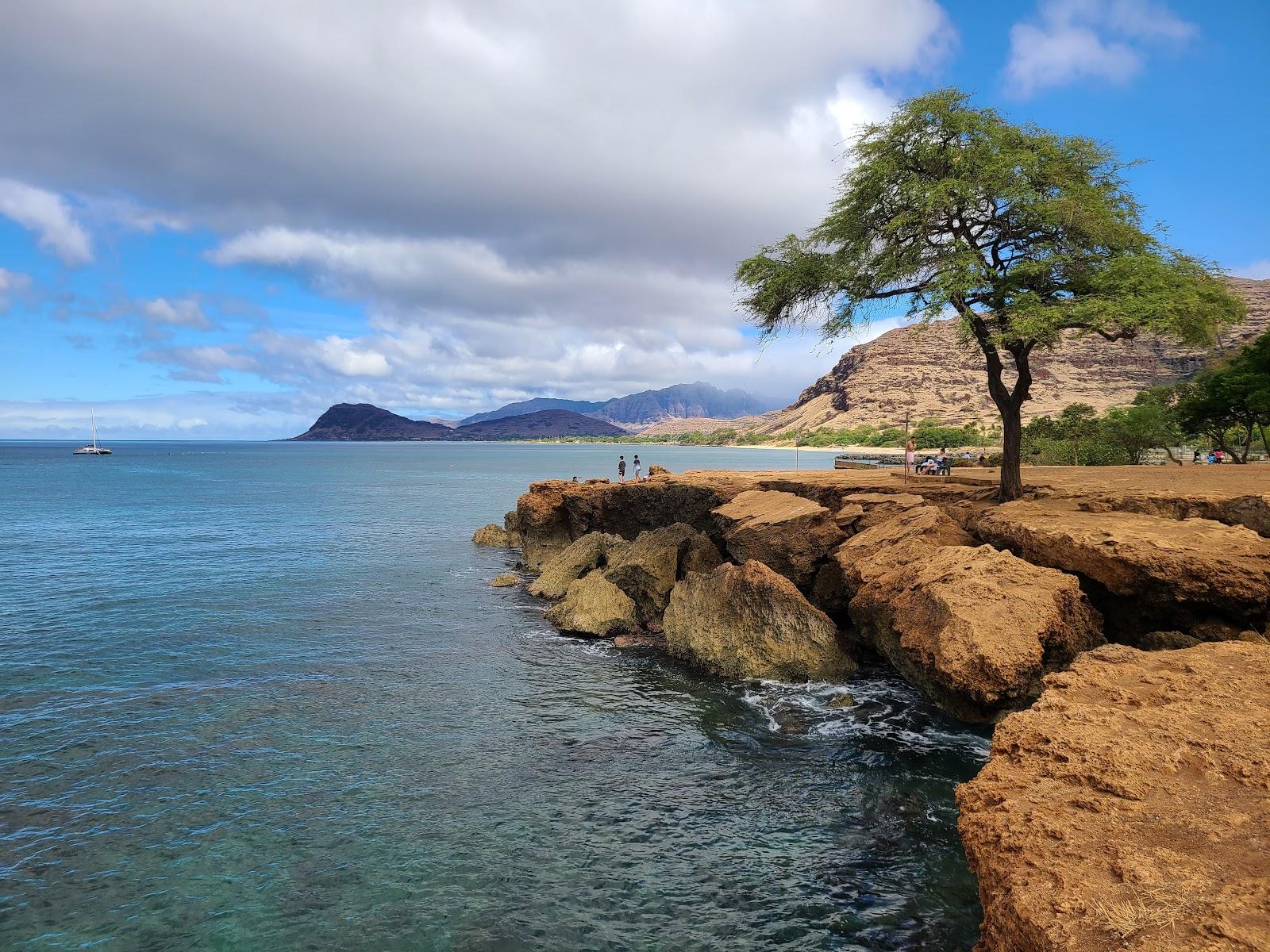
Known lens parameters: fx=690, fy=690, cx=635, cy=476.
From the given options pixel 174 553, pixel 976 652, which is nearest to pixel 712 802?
pixel 976 652

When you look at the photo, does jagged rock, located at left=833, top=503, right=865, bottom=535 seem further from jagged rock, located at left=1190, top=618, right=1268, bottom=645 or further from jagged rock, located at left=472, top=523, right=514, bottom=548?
jagged rock, located at left=472, top=523, right=514, bottom=548

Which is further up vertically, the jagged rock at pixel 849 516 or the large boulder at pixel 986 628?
the jagged rock at pixel 849 516

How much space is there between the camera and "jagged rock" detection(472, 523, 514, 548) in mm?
42219

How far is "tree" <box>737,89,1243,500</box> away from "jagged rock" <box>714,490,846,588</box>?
550 centimetres

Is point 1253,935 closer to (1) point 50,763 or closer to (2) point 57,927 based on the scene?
(2) point 57,927

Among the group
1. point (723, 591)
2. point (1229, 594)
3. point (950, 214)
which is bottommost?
point (723, 591)

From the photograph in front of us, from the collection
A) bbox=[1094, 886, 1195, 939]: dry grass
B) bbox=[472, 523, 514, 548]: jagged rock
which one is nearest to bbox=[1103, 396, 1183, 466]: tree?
bbox=[472, 523, 514, 548]: jagged rock

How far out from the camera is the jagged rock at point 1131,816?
4.66 meters

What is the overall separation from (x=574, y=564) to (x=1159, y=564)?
20435 millimetres

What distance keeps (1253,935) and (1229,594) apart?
32.0ft

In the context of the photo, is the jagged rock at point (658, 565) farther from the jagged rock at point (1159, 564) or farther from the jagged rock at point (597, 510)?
the jagged rock at point (1159, 564)

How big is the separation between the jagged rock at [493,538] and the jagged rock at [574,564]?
1274 cm

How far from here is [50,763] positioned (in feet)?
42.0

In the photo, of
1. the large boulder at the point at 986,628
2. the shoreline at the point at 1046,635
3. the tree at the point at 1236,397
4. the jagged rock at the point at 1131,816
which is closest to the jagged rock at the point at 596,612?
the shoreline at the point at 1046,635
